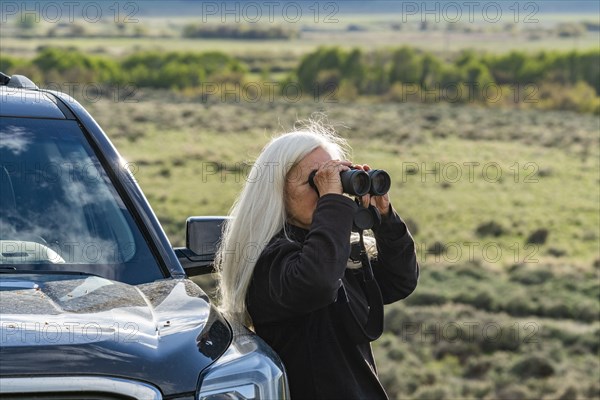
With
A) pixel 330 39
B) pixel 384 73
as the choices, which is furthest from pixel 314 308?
pixel 330 39

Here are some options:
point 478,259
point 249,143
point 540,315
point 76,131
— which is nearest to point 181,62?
point 249,143

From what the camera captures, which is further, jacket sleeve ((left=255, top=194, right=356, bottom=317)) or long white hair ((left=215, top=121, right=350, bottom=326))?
long white hair ((left=215, top=121, right=350, bottom=326))

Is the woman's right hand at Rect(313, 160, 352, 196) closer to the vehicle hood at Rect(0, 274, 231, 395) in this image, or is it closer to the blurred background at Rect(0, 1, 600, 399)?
the vehicle hood at Rect(0, 274, 231, 395)

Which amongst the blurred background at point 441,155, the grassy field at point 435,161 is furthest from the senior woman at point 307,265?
the grassy field at point 435,161

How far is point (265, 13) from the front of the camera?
167375mm

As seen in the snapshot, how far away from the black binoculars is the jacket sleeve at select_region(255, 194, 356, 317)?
4 centimetres

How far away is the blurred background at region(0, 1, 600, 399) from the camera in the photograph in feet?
55.6

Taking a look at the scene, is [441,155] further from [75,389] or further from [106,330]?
[75,389]

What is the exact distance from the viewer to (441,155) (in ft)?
143

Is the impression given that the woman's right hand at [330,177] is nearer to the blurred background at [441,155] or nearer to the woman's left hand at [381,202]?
the woman's left hand at [381,202]

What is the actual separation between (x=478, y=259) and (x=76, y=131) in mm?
22131

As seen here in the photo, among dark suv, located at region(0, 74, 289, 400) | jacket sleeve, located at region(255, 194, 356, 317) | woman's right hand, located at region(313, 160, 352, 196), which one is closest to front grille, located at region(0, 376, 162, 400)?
dark suv, located at region(0, 74, 289, 400)

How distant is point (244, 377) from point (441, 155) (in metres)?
40.8

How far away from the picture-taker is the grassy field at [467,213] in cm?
1584
